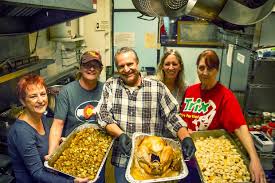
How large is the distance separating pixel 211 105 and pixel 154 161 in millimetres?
679

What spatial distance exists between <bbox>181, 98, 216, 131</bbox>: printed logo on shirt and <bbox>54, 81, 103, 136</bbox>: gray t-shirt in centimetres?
71

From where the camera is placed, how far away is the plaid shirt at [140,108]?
1616mm

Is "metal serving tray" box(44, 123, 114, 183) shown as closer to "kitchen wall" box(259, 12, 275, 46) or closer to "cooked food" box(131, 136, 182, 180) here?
"cooked food" box(131, 136, 182, 180)

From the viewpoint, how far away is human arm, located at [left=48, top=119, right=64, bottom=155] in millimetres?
1591

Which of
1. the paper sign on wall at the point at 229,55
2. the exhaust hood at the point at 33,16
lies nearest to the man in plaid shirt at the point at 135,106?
the exhaust hood at the point at 33,16

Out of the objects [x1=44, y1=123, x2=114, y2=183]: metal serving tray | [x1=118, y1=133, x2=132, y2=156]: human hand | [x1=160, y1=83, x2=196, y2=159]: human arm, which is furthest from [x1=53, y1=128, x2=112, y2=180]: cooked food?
[x1=160, y1=83, x2=196, y2=159]: human arm

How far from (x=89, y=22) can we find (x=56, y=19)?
68.9 inches

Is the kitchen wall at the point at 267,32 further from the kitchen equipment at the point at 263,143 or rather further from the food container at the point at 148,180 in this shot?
the food container at the point at 148,180

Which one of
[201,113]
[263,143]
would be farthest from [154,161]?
[263,143]

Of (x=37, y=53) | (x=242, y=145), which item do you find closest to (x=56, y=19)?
(x=37, y=53)

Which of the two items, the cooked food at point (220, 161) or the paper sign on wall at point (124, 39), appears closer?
the cooked food at point (220, 161)

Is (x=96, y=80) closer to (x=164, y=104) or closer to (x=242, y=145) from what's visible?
(x=164, y=104)

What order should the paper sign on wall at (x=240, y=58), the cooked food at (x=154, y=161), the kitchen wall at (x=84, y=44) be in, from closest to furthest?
the cooked food at (x=154, y=161), the paper sign on wall at (x=240, y=58), the kitchen wall at (x=84, y=44)

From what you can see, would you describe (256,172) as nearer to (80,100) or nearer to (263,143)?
(263,143)
